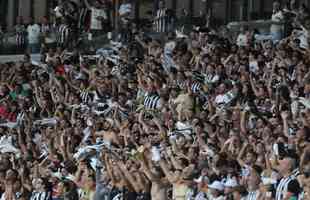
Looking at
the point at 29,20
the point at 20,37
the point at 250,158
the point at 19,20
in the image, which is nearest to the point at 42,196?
the point at 250,158

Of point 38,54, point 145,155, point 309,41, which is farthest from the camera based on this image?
point 38,54

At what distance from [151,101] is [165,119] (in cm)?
146

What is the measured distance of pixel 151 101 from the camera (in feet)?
77.8

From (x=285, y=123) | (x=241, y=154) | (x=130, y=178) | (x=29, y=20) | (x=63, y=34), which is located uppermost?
(x=29, y=20)

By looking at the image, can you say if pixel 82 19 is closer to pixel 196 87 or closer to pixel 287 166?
pixel 196 87

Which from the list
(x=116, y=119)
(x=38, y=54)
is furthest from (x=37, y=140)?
(x=38, y=54)

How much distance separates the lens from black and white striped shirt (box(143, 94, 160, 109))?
23.5 meters

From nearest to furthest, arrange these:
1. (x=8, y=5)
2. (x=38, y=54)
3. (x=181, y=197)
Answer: (x=181, y=197) < (x=38, y=54) < (x=8, y=5)

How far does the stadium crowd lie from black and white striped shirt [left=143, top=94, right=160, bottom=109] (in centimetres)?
3

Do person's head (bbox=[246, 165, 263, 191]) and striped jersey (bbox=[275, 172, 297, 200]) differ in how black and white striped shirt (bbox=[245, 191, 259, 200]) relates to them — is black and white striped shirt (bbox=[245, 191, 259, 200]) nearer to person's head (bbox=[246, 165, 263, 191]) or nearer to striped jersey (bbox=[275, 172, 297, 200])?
person's head (bbox=[246, 165, 263, 191])

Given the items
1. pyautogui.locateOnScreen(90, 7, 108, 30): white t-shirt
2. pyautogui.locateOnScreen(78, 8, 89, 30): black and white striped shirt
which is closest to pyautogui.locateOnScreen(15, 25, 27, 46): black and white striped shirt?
pyautogui.locateOnScreen(78, 8, 89, 30): black and white striped shirt

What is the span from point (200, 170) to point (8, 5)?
21.3 meters

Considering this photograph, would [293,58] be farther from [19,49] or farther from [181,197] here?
[19,49]

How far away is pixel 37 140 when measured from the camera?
24219 millimetres
